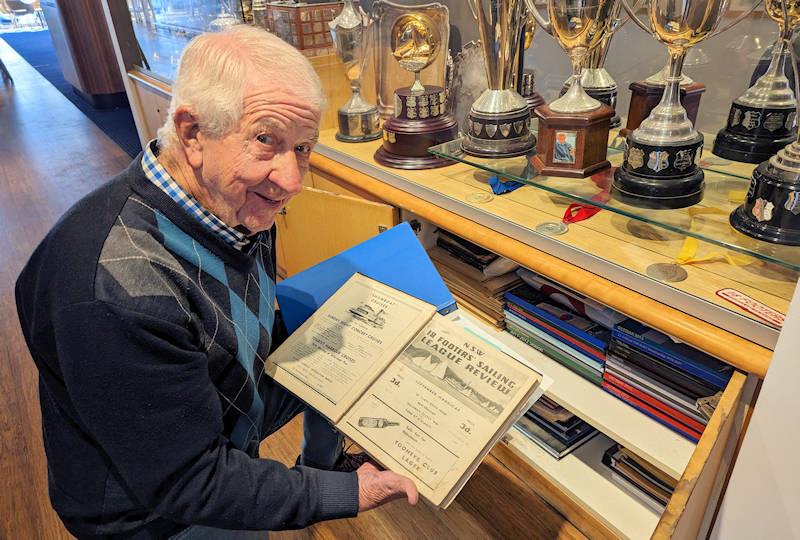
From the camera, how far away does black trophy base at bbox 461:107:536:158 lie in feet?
3.79

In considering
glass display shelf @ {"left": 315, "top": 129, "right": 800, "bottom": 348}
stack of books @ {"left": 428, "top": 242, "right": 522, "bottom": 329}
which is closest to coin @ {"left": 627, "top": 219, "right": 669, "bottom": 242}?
glass display shelf @ {"left": 315, "top": 129, "right": 800, "bottom": 348}

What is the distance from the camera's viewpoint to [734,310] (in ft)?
2.48

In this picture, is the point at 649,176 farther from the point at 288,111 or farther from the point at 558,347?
the point at 288,111

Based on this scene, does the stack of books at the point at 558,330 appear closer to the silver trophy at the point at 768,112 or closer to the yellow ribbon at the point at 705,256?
the yellow ribbon at the point at 705,256

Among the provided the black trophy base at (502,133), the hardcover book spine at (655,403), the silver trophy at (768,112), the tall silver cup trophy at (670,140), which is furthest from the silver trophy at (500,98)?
the hardcover book spine at (655,403)

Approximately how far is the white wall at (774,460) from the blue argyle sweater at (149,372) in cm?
56

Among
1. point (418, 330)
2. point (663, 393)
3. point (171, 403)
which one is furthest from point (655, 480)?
point (171, 403)

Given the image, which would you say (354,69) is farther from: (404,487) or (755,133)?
(404,487)

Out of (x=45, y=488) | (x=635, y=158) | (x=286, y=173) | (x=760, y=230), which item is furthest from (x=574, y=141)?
(x=45, y=488)

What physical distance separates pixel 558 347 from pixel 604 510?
0.33 meters

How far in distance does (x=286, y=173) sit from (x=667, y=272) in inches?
23.8

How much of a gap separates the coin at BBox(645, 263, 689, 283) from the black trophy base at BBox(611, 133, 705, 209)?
102 millimetres

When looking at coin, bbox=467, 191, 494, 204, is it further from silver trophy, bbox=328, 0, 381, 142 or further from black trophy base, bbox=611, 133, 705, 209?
silver trophy, bbox=328, 0, 381, 142

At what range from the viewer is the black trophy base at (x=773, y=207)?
75cm
